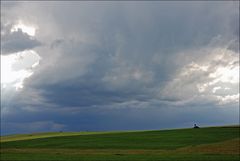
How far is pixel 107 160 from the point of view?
1813 inches

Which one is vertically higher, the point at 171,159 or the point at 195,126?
the point at 195,126

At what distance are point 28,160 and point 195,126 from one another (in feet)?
332

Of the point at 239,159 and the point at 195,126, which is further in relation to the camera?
the point at 195,126

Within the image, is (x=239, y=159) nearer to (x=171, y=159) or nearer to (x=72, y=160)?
(x=171, y=159)

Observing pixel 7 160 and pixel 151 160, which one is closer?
pixel 151 160

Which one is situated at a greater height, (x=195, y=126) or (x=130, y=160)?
(x=195, y=126)

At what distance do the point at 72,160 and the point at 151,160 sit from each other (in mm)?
9983

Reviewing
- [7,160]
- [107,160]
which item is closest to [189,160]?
[107,160]

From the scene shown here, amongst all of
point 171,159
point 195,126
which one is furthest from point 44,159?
point 195,126

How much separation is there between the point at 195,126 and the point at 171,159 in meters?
97.0

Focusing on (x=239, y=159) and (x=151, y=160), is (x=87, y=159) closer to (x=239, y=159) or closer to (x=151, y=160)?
(x=151, y=160)

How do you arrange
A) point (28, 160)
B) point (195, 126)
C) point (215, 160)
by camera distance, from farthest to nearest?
point (195, 126), point (28, 160), point (215, 160)

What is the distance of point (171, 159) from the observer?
1788 inches

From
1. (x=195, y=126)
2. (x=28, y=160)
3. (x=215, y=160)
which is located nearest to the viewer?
(x=215, y=160)
